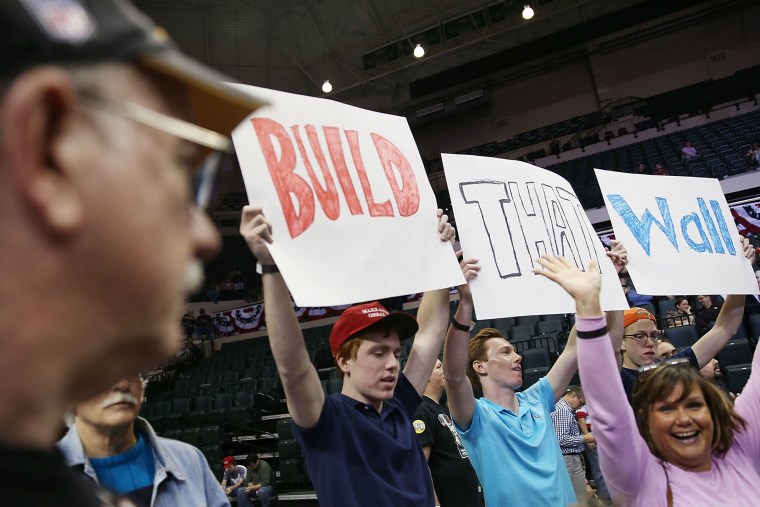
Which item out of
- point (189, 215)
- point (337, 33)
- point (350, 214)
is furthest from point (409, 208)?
point (337, 33)

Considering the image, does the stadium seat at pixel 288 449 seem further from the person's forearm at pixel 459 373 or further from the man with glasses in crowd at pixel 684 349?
the person's forearm at pixel 459 373

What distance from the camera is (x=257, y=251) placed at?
147 centimetres

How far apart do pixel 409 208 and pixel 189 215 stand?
1571 millimetres

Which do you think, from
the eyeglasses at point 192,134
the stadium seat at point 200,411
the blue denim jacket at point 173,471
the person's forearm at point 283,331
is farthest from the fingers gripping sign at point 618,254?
the stadium seat at point 200,411

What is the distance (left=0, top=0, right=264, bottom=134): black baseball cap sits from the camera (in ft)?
1.11

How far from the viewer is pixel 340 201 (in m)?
1.73

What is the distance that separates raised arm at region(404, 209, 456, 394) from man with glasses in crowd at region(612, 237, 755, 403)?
0.90 m

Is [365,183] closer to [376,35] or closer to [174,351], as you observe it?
[174,351]

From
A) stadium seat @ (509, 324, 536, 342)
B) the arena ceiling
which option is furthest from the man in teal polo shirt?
the arena ceiling

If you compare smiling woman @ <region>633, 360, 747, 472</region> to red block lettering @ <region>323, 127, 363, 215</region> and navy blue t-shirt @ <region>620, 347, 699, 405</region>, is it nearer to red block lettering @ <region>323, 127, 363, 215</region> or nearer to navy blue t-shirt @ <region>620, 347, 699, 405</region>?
navy blue t-shirt @ <region>620, 347, 699, 405</region>

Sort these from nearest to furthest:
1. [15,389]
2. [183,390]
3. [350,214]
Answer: [15,389], [350,214], [183,390]

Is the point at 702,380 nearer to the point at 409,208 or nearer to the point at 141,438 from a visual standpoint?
the point at 409,208

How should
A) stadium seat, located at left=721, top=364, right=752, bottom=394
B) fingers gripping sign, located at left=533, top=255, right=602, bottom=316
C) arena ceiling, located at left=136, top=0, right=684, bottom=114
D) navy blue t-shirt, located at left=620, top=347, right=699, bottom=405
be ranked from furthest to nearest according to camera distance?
arena ceiling, located at left=136, top=0, right=684, bottom=114
stadium seat, located at left=721, top=364, right=752, bottom=394
navy blue t-shirt, located at left=620, top=347, right=699, bottom=405
fingers gripping sign, located at left=533, top=255, right=602, bottom=316

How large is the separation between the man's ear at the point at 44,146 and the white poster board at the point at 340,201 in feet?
3.42
